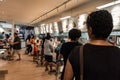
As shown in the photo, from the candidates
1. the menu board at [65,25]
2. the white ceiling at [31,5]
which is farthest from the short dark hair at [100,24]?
the menu board at [65,25]

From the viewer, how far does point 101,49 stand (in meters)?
1.38

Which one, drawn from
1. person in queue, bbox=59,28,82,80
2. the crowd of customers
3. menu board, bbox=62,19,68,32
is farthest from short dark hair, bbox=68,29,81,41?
menu board, bbox=62,19,68,32

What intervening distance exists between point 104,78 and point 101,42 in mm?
271

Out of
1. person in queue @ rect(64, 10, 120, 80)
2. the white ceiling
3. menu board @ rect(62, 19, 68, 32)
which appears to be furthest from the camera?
menu board @ rect(62, 19, 68, 32)

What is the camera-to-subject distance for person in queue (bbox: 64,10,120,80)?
53.6 inches

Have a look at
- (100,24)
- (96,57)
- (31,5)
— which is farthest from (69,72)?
(31,5)

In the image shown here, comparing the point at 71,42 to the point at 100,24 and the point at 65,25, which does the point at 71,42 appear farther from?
the point at 65,25

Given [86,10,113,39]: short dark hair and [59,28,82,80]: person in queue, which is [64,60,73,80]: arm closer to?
[86,10,113,39]: short dark hair

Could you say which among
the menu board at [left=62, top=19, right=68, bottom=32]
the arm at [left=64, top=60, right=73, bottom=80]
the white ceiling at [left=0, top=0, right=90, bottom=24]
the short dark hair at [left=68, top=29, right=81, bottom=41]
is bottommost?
the arm at [left=64, top=60, right=73, bottom=80]

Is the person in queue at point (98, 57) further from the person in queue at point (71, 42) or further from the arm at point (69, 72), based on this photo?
the person in queue at point (71, 42)

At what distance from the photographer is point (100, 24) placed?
140cm

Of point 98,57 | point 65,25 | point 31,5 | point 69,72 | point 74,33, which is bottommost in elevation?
point 69,72

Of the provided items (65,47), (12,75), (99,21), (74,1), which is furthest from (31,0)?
(99,21)

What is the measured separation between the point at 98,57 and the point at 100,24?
0.82 ft
